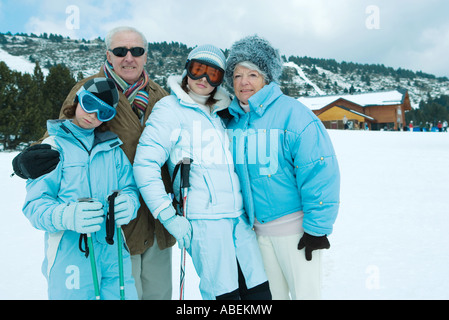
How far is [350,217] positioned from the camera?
21.0 feet

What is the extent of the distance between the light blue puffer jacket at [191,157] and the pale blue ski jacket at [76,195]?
0.69ft

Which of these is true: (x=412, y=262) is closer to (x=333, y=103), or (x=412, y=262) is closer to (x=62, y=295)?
(x=62, y=295)

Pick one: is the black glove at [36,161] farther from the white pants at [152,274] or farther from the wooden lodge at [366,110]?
the wooden lodge at [366,110]

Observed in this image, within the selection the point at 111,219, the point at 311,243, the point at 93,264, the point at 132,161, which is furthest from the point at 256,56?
the point at 93,264

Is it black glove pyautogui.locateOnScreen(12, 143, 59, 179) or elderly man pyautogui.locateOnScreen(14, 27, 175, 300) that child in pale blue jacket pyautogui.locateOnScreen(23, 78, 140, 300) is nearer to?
black glove pyautogui.locateOnScreen(12, 143, 59, 179)

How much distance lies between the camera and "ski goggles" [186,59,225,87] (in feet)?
8.21

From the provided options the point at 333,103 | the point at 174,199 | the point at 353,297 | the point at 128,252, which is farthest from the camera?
the point at 333,103

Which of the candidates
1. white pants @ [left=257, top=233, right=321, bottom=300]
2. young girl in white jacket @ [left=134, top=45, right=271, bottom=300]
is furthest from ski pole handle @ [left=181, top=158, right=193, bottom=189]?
white pants @ [left=257, top=233, right=321, bottom=300]

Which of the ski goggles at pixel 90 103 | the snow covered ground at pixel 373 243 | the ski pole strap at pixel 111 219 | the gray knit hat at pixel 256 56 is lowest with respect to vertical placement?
the snow covered ground at pixel 373 243

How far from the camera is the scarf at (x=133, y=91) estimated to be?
263 centimetres

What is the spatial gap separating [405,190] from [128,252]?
8281 millimetres

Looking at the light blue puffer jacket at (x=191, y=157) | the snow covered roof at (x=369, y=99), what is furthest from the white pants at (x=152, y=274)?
the snow covered roof at (x=369, y=99)

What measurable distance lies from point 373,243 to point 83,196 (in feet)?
15.1

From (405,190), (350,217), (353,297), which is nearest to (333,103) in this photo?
(405,190)
